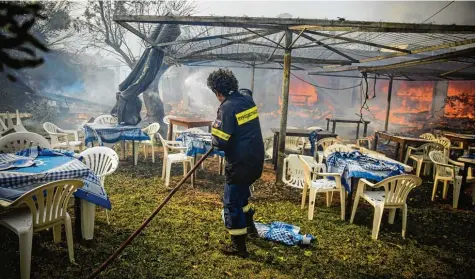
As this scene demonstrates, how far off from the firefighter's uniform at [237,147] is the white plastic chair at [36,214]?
1.78m

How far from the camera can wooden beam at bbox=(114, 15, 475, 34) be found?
4637mm

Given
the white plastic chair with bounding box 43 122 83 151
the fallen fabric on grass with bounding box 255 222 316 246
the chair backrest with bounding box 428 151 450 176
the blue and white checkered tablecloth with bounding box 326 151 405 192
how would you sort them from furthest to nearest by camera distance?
the white plastic chair with bounding box 43 122 83 151 < the chair backrest with bounding box 428 151 450 176 < the blue and white checkered tablecloth with bounding box 326 151 405 192 < the fallen fabric on grass with bounding box 255 222 316 246

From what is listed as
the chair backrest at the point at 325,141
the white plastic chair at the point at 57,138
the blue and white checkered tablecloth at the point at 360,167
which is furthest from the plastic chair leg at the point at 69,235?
the chair backrest at the point at 325,141

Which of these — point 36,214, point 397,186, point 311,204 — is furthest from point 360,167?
point 36,214

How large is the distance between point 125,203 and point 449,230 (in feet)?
20.4

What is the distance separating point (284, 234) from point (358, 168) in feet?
6.14

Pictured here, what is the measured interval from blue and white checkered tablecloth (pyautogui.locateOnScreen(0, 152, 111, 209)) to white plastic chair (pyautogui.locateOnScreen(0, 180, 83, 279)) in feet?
0.52

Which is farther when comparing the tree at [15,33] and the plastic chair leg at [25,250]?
the plastic chair leg at [25,250]

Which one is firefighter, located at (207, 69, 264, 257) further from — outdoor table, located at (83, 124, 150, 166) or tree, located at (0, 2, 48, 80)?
outdoor table, located at (83, 124, 150, 166)

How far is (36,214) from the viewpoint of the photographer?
298 centimetres

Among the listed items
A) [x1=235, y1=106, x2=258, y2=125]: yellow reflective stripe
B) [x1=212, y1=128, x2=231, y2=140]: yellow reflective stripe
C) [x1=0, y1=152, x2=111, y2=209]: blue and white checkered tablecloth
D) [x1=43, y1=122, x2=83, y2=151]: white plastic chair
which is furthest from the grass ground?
[x1=43, y1=122, x2=83, y2=151]: white plastic chair

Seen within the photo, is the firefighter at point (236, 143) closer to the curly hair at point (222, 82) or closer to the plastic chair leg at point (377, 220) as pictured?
the curly hair at point (222, 82)

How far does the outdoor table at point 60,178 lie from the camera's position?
117 inches

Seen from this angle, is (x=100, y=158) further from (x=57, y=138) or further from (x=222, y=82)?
(x=57, y=138)
